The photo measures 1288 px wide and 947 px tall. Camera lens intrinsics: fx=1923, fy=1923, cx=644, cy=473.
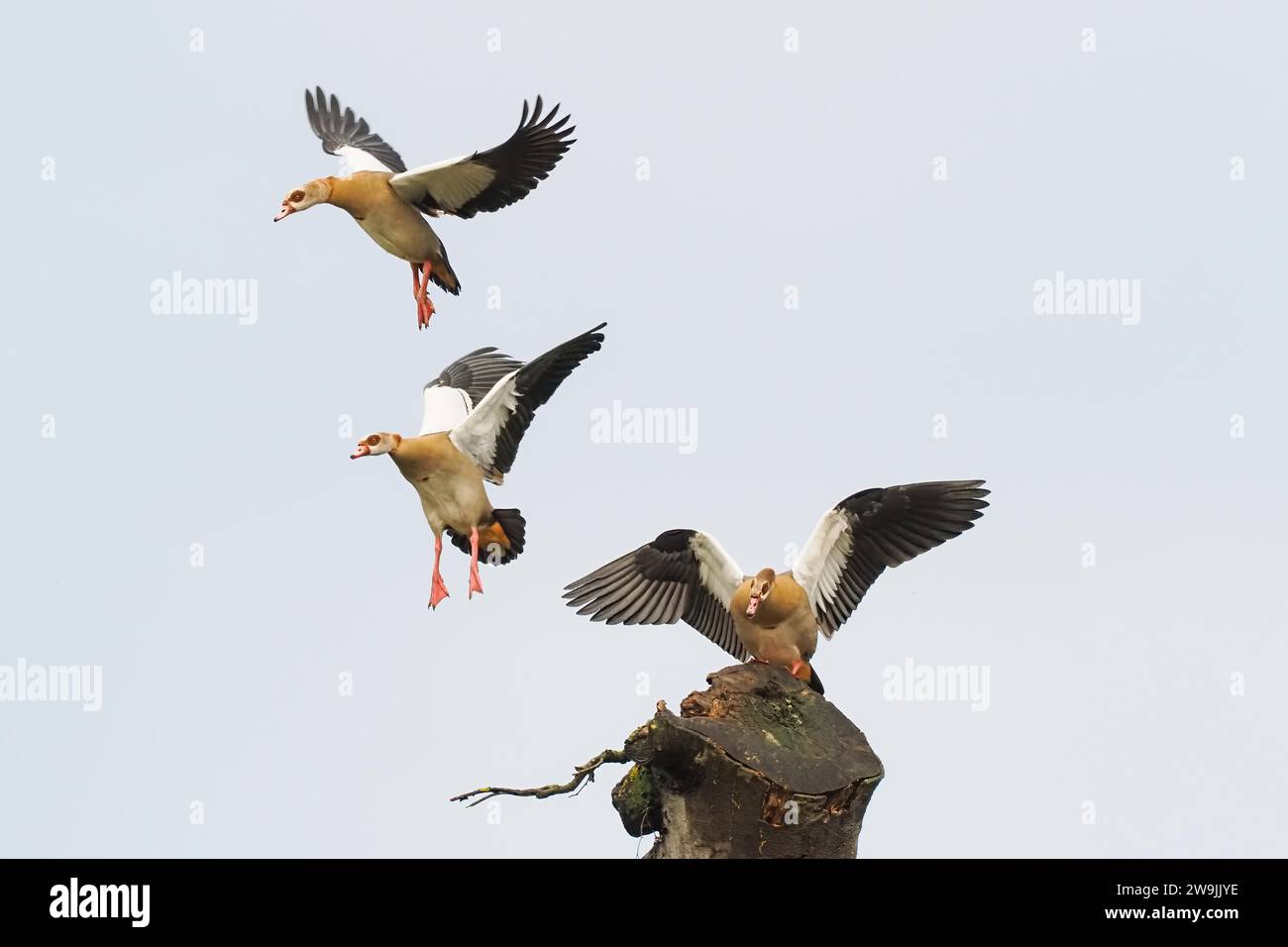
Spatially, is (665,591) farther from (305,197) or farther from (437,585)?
(305,197)

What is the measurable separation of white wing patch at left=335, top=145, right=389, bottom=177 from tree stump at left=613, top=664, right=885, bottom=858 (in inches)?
292

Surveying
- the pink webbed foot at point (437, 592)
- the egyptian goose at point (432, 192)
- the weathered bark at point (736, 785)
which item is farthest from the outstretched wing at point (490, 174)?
the weathered bark at point (736, 785)

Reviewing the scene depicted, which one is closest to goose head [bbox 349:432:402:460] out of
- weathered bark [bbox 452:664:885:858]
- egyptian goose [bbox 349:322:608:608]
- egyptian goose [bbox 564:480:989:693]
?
egyptian goose [bbox 349:322:608:608]

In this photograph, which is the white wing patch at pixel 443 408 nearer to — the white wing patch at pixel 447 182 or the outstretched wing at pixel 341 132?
the white wing patch at pixel 447 182

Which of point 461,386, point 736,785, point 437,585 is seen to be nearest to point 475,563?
point 437,585

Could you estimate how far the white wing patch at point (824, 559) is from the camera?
13.5 metres

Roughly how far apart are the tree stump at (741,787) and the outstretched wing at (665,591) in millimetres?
2520

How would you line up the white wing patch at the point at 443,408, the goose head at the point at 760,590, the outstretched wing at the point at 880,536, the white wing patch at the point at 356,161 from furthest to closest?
1. the white wing patch at the point at 356,161
2. the white wing patch at the point at 443,408
3. the outstretched wing at the point at 880,536
4. the goose head at the point at 760,590

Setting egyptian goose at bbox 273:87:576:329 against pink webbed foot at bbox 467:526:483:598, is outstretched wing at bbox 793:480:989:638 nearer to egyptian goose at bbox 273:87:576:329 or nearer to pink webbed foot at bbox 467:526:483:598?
pink webbed foot at bbox 467:526:483:598

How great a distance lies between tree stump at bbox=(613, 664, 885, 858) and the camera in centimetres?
1070

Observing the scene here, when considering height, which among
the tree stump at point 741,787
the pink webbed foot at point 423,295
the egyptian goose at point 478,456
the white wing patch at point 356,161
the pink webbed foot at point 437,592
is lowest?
the tree stump at point 741,787

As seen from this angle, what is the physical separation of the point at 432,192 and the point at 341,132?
3.42 m

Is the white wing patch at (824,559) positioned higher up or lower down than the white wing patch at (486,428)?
lower down
